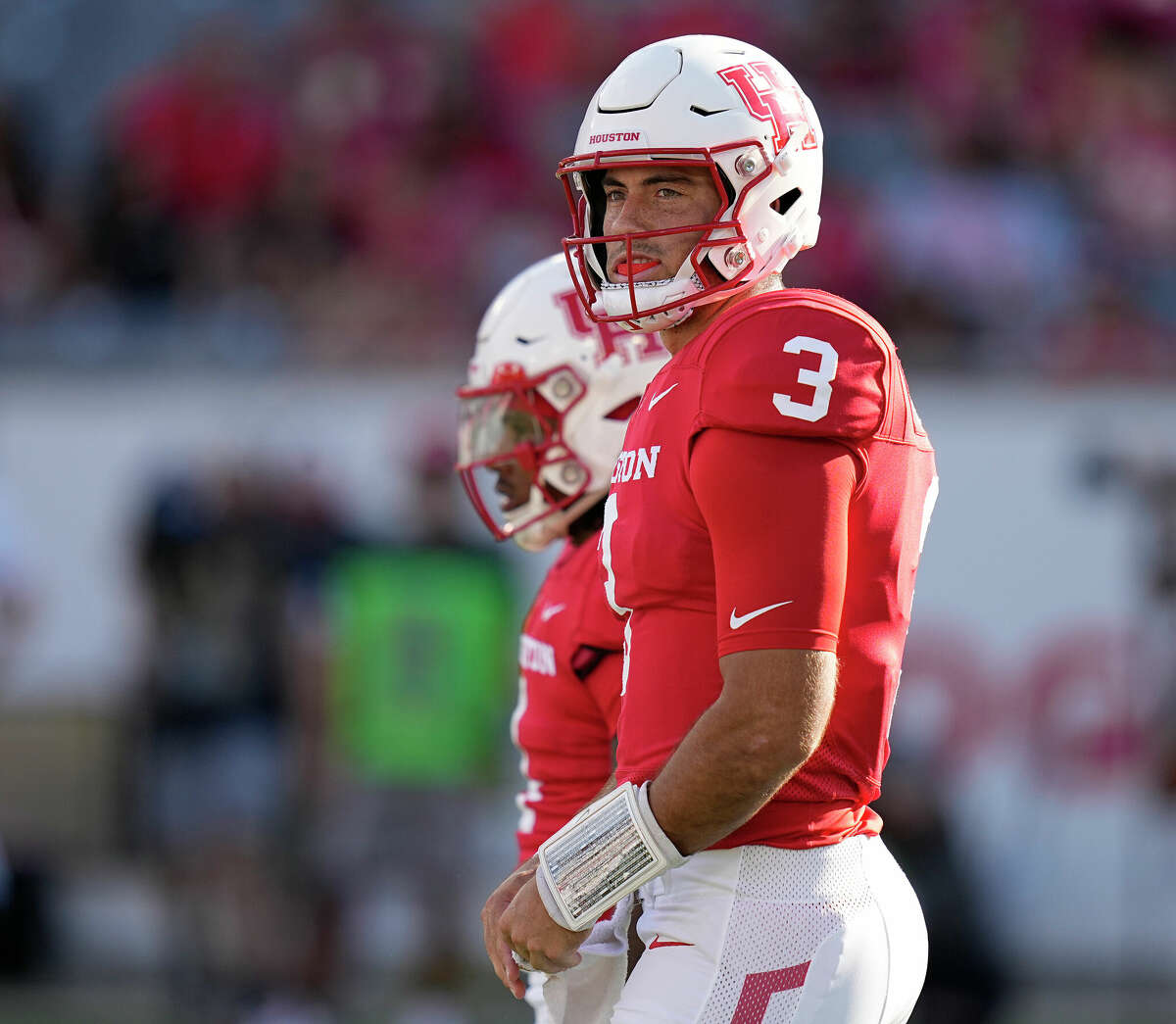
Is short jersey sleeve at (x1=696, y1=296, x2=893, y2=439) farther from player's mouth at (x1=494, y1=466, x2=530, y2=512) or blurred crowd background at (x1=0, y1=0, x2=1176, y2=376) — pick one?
blurred crowd background at (x1=0, y1=0, x2=1176, y2=376)

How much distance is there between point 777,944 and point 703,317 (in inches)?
38.2

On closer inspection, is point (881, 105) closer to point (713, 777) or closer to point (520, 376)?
point (520, 376)

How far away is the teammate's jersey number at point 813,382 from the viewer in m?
2.39

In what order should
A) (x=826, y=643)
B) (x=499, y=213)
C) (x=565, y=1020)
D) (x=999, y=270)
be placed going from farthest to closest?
→ (x=499, y=213)
(x=999, y=270)
(x=565, y=1020)
(x=826, y=643)

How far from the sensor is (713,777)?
7.87ft

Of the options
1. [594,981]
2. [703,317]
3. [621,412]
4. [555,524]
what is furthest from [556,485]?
[594,981]

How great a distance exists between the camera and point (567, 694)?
3.50 meters

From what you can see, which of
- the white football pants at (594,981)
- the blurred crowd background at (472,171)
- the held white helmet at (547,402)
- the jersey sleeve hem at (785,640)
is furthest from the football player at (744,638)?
the blurred crowd background at (472,171)

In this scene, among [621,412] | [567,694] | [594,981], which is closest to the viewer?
[594,981]

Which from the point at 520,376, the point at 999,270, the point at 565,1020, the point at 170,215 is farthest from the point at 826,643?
the point at 170,215

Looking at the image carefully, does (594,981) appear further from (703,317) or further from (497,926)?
(703,317)

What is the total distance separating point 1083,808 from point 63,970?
4466 mm

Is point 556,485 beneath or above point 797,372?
beneath

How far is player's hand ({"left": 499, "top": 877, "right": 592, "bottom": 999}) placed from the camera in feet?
8.30
